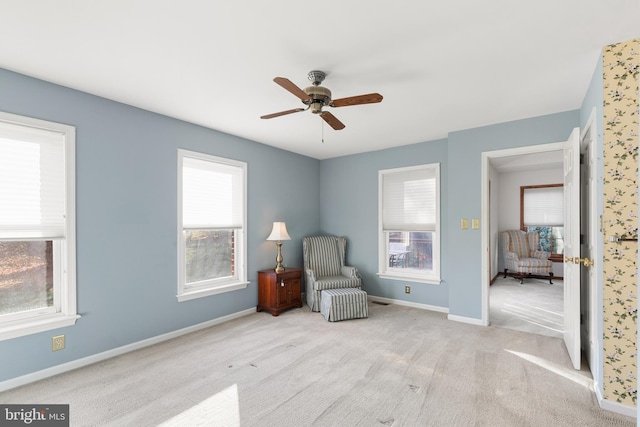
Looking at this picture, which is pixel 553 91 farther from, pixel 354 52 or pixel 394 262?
pixel 394 262

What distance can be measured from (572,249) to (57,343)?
15.3 ft

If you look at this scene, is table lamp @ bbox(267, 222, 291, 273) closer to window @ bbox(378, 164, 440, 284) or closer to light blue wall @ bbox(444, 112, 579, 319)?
window @ bbox(378, 164, 440, 284)

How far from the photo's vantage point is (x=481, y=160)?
390 centimetres

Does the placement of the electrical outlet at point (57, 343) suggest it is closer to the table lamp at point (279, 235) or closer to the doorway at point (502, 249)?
the table lamp at point (279, 235)

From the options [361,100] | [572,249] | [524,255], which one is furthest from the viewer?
[524,255]

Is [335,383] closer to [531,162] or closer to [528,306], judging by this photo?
[528,306]

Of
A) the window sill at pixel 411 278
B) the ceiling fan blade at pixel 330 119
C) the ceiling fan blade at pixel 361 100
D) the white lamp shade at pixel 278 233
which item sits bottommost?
the window sill at pixel 411 278

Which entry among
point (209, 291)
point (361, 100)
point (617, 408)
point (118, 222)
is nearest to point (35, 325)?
point (118, 222)

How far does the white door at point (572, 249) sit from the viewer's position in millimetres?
2645

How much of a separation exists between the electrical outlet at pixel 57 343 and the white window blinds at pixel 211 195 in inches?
60.8

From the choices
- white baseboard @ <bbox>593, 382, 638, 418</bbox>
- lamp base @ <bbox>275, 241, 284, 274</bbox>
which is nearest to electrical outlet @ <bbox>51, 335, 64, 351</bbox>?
lamp base @ <bbox>275, 241, 284, 274</bbox>

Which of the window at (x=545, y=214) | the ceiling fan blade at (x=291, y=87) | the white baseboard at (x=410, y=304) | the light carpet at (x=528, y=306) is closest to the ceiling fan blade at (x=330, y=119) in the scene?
the ceiling fan blade at (x=291, y=87)

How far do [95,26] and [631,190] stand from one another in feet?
11.9

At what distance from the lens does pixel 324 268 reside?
5090 millimetres
